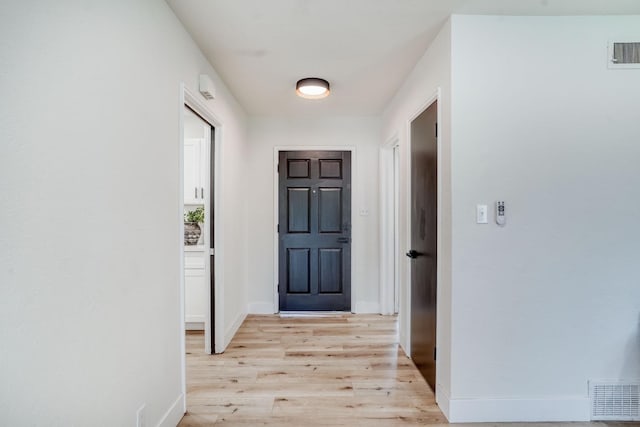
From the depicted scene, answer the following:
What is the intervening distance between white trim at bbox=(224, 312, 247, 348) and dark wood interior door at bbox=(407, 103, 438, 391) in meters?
1.73

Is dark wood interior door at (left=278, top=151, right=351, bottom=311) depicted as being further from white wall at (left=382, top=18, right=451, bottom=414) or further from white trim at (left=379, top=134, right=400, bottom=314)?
white wall at (left=382, top=18, right=451, bottom=414)

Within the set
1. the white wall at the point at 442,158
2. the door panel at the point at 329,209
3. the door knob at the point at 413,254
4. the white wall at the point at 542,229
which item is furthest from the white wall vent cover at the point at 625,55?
the door panel at the point at 329,209

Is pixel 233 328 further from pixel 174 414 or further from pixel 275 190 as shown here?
pixel 275 190

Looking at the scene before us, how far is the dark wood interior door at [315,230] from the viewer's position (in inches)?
153

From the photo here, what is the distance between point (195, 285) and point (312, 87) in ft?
7.51

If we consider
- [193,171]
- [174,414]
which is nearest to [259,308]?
[193,171]

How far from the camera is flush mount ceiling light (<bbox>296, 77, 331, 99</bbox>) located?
107 inches

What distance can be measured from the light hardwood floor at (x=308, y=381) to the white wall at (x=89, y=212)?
410mm

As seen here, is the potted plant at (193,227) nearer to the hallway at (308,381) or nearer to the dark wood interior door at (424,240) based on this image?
the hallway at (308,381)

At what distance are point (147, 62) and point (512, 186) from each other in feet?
7.12

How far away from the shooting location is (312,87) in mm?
2750

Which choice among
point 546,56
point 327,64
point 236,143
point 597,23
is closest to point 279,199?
point 236,143

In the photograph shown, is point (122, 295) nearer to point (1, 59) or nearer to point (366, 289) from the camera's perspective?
point (1, 59)

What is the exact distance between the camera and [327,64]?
2496 mm
